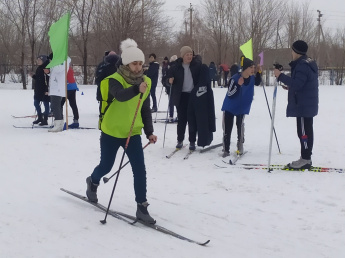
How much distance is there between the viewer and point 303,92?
652cm

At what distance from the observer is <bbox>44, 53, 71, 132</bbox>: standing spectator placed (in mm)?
10023

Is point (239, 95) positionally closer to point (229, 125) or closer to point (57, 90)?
point (229, 125)

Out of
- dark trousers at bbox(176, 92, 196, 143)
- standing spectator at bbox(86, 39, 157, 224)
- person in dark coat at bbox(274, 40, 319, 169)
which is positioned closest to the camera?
standing spectator at bbox(86, 39, 157, 224)

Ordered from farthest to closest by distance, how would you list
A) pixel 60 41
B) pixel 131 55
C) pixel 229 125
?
pixel 60 41
pixel 229 125
pixel 131 55

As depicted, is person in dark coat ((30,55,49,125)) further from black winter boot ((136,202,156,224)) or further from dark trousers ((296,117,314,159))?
black winter boot ((136,202,156,224))

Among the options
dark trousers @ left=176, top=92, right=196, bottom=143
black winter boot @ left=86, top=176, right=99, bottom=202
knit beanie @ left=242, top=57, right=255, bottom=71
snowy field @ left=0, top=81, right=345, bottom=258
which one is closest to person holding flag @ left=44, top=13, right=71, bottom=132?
snowy field @ left=0, top=81, right=345, bottom=258

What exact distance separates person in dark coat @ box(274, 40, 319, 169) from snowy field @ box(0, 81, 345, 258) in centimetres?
52

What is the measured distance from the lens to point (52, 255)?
144 inches

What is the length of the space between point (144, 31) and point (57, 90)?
2104cm

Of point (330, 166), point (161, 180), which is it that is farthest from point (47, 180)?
point (330, 166)

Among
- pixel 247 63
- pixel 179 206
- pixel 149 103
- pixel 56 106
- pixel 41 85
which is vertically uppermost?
pixel 247 63

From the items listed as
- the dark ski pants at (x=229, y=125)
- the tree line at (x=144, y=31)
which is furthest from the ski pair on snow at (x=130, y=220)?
the tree line at (x=144, y=31)

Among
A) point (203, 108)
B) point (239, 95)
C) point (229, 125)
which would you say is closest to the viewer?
point (239, 95)

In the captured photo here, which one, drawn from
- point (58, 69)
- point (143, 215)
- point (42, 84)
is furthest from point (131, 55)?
point (42, 84)
